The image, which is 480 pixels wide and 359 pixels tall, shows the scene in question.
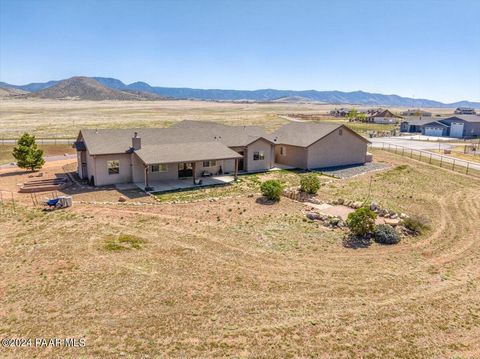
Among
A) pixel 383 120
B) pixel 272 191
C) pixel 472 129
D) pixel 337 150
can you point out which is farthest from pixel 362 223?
pixel 383 120

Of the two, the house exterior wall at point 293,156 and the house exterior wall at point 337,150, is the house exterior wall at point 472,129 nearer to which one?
the house exterior wall at point 337,150

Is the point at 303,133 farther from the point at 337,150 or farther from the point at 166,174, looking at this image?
the point at 166,174

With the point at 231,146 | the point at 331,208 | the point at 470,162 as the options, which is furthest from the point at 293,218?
the point at 470,162

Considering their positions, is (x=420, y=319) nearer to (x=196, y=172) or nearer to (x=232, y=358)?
(x=232, y=358)

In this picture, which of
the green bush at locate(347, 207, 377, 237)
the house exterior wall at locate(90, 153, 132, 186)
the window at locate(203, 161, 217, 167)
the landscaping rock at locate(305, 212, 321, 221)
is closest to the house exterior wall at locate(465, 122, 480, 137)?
the window at locate(203, 161, 217, 167)

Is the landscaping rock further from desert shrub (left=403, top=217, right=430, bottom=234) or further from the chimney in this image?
the chimney

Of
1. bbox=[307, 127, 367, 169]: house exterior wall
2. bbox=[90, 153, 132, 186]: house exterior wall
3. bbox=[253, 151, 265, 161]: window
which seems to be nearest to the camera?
bbox=[90, 153, 132, 186]: house exterior wall
